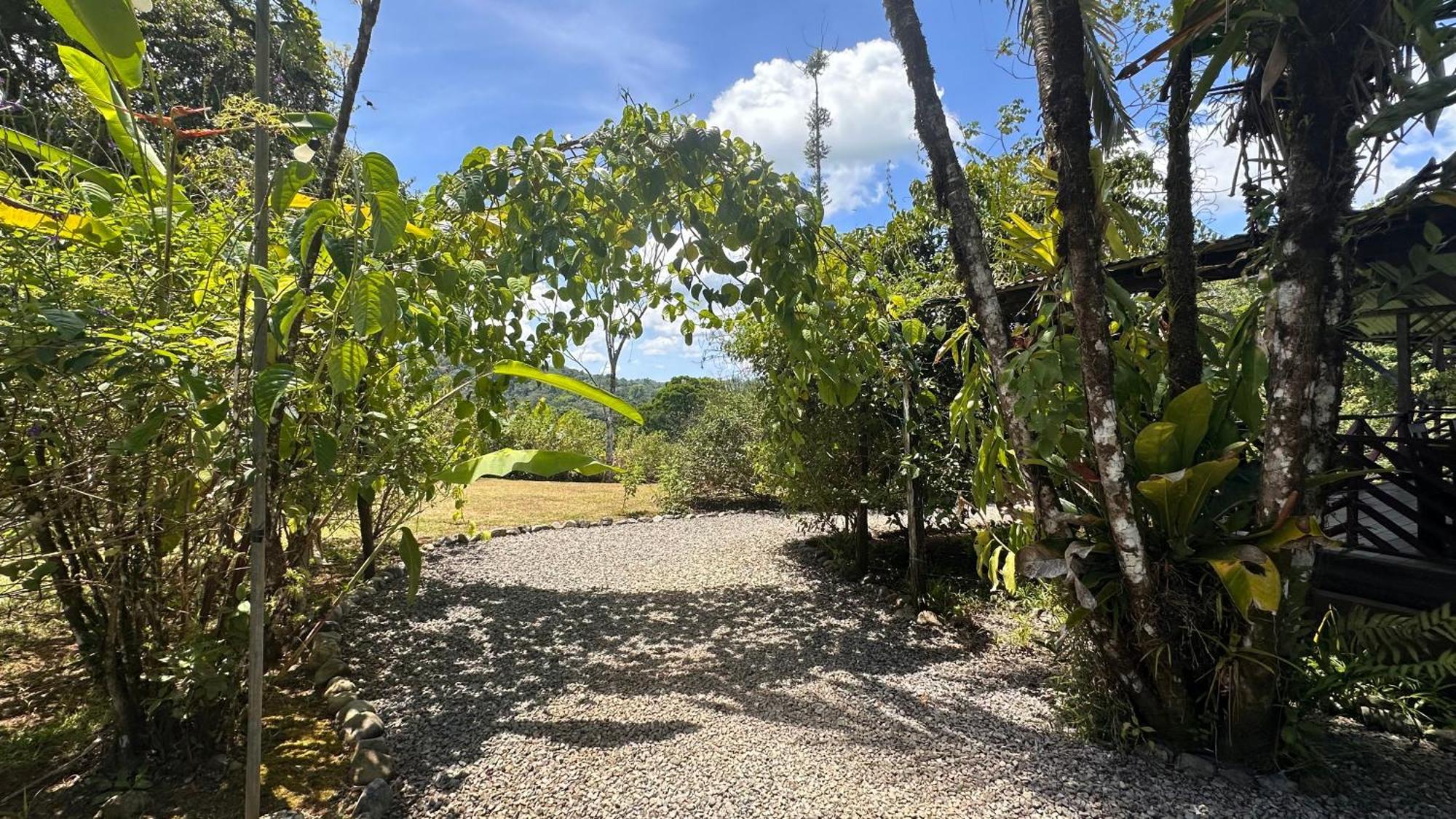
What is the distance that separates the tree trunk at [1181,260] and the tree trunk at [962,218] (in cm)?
60

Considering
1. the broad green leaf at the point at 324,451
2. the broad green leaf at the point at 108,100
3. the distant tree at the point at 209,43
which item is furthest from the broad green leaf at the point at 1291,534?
the distant tree at the point at 209,43

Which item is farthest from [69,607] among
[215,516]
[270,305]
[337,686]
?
[270,305]

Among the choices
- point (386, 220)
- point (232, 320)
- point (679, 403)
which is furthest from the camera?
→ point (679, 403)

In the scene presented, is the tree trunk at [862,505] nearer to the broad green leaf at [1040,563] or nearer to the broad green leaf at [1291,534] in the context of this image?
the broad green leaf at [1040,563]

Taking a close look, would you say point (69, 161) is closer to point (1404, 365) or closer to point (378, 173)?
point (378, 173)

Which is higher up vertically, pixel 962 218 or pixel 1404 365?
pixel 962 218

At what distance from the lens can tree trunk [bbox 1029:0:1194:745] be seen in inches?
84.7

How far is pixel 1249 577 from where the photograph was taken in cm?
190

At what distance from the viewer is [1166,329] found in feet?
8.48

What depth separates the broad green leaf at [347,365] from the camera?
3.92 ft

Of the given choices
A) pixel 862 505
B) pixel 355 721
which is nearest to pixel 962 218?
pixel 862 505

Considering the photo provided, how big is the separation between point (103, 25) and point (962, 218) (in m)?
2.48

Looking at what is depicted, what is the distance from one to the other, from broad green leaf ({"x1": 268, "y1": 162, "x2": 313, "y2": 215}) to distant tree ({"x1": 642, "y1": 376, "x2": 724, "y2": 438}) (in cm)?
648

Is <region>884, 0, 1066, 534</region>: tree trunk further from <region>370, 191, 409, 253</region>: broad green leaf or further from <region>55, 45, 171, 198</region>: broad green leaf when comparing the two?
<region>55, 45, 171, 198</region>: broad green leaf
